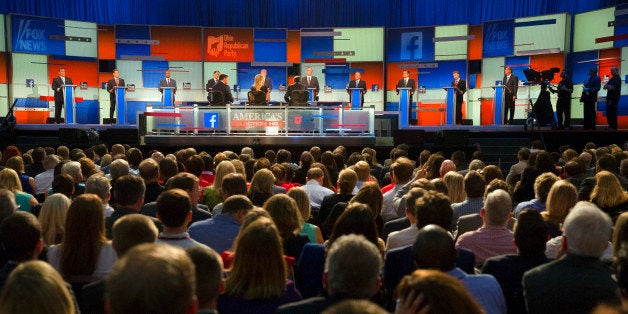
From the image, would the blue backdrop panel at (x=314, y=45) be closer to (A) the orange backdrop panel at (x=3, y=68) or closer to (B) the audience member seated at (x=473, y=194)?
(A) the orange backdrop panel at (x=3, y=68)

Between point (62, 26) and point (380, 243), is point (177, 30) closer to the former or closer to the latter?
point (62, 26)

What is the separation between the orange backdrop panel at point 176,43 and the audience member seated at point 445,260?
63.3ft

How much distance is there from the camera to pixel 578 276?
2971mm

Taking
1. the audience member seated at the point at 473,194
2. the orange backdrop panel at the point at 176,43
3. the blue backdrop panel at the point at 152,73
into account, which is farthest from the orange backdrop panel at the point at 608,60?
the audience member seated at the point at 473,194

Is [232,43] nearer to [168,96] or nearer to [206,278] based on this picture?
[168,96]

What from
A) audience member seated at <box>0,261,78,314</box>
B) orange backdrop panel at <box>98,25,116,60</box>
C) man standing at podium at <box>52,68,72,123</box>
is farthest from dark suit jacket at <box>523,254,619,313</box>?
orange backdrop panel at <box>98,25,116,60</box>

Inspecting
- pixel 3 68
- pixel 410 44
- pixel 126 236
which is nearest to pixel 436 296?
pixel 126 236

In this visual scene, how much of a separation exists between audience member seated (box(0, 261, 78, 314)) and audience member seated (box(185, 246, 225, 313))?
515mm

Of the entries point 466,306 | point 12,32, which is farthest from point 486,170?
point 12,32

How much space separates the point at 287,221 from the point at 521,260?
4.43ft

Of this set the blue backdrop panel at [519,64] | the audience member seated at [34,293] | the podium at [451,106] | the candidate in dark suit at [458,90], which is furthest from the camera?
the blue backdrop panel at [519,64]

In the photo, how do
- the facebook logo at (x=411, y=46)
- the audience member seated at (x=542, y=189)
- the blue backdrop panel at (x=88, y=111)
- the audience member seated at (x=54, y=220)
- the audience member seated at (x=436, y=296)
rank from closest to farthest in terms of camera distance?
1. the audience member seated at (x=436, y=296)
2. the audience member seated at (x=54, y=220)
3. the audience member seated at (x=542, y=189)
4. the blue backdrop panel at (x=88, y=111)
5. the facebook logo at (x=411, y=46)

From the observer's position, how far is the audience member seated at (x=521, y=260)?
11.5ft

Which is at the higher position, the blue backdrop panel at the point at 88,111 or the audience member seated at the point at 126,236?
the blue backdrop panel at the point at 88,111
